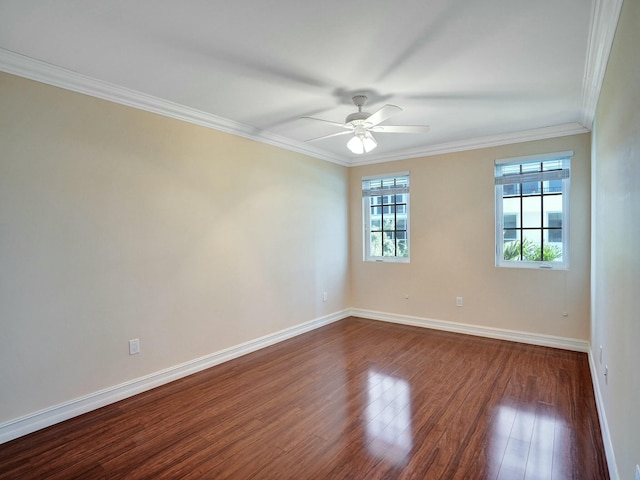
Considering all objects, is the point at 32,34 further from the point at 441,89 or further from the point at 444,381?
the point at 444,381

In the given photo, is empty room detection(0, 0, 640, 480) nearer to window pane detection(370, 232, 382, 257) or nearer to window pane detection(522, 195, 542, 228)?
window pane detection(522, 195, 542, 228)

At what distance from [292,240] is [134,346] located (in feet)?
7.18

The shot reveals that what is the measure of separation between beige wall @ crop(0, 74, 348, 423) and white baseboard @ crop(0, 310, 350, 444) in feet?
0.20

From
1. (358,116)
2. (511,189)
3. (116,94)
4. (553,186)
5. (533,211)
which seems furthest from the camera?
(511,189)

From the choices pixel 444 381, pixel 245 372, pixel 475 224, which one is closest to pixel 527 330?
pixel 475 224

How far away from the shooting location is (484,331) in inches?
171

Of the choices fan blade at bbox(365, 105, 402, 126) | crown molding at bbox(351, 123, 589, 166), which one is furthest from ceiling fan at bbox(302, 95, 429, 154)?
crown molding at bbox(351, 123, 589, 166)

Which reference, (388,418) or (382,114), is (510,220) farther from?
(388,418)

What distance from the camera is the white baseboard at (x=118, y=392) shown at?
7.59 feet

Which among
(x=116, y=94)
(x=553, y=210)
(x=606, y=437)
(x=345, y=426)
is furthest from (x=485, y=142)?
(x=116, y=94)

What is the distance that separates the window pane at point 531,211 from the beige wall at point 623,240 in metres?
1.97

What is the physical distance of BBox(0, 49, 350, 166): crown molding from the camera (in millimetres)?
2294

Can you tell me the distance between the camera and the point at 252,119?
11.7 feet

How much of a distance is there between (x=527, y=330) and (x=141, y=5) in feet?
15.5
